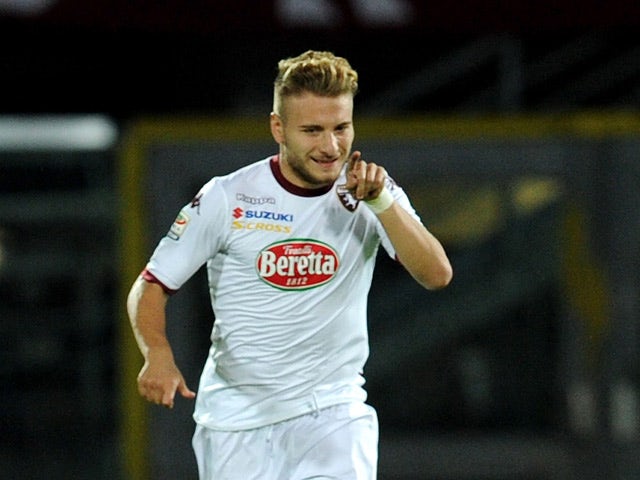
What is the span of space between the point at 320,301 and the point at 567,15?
435 centimetres

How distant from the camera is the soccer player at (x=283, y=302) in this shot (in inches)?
176

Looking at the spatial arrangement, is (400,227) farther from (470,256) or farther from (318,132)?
(470,256)

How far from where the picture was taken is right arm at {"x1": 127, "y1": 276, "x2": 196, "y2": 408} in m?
4.25

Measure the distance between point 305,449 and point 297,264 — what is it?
53 centimetres

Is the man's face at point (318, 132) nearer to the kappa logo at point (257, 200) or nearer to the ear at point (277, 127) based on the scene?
the ear at point (277, 127)

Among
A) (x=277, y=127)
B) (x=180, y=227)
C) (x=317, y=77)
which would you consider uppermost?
(x=317, y=77)

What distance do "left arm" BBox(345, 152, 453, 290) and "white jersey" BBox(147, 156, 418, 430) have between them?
0.17 m

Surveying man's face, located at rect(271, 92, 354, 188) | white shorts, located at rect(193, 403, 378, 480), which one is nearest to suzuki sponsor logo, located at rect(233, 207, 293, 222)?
man's face, located at rect(271, 92, 354, 188)

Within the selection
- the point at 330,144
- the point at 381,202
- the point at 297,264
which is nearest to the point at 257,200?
the point at 297,264

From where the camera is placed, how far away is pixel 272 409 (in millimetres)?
4562

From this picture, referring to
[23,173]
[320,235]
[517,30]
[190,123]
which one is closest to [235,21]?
[190,123]

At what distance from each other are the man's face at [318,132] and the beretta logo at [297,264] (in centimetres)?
20

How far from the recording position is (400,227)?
425 cm

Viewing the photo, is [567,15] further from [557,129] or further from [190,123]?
[190,123]
